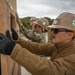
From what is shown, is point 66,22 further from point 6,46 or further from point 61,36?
point 6,46

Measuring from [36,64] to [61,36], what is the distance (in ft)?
1.90

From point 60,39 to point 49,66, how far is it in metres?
0.52

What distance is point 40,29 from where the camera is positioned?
620cm

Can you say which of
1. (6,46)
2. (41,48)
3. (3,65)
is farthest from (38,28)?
(6,46)

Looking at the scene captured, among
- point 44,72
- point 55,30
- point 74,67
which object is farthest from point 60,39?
point 44,72

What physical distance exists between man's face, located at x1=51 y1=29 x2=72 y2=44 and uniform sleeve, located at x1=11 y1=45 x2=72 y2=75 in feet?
1.40

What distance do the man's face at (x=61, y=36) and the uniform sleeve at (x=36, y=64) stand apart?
43 cm

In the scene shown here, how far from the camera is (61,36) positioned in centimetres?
260

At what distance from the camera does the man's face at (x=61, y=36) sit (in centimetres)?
259

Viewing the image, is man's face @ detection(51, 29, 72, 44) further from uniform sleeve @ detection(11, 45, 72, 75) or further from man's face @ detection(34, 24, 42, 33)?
man's face @ detection(34, 24, 42, 33)

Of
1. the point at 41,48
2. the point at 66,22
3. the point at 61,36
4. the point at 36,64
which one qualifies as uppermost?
the point at 66,22

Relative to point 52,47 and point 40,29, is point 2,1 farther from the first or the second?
point 40,29

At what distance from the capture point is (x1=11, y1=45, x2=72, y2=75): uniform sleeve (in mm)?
2139

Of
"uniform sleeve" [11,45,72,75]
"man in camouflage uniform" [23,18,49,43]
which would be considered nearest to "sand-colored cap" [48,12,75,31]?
"uniform sleeve" [11,45,72,75]
